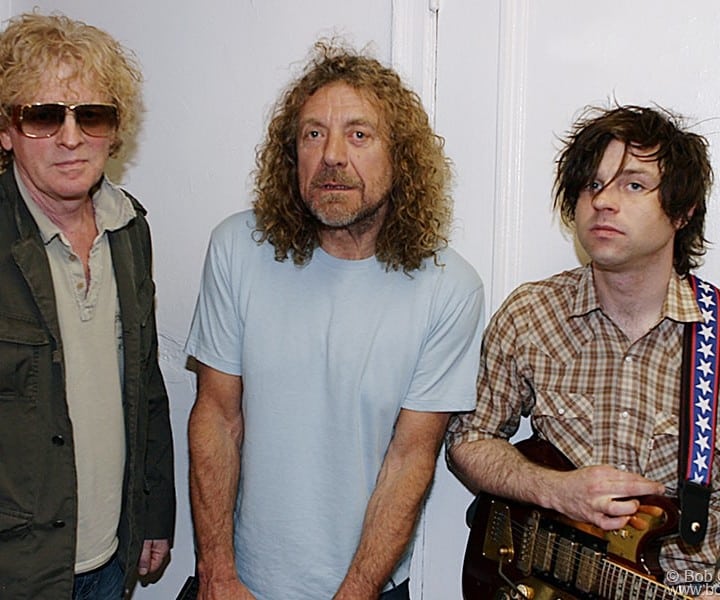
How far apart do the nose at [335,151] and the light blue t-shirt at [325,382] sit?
0.22 m

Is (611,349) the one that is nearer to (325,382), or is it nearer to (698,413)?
(698,413)

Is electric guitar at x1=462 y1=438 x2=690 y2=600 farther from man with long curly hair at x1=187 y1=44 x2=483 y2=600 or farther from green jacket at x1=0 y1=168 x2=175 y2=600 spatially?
green jacket at x1=0 y1=168 x2=175 y2=600

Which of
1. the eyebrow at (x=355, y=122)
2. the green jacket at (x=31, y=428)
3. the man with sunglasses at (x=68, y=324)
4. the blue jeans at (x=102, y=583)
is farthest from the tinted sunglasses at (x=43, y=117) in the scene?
the blue jeans at (x=102, y=583)

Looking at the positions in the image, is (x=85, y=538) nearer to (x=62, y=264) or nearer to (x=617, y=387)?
(x=62, y=264)

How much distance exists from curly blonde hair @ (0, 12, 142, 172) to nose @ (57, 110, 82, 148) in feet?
0.26

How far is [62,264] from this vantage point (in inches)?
77.0

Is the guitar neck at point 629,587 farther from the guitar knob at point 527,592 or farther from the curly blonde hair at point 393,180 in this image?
the curly blonde hair at point 393,180

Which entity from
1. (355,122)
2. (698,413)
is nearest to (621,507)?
(698,413)

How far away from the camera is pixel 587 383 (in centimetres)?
210

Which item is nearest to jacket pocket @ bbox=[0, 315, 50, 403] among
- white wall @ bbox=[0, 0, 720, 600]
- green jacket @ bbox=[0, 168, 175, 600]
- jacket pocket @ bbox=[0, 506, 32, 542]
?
green jacket @ bbox=[0, 168, 175, 600]

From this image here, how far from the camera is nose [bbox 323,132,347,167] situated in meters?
2.03

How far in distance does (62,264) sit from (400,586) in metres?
1.04

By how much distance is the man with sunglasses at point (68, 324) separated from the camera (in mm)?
1870

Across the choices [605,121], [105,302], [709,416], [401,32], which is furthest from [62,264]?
[709,416]
